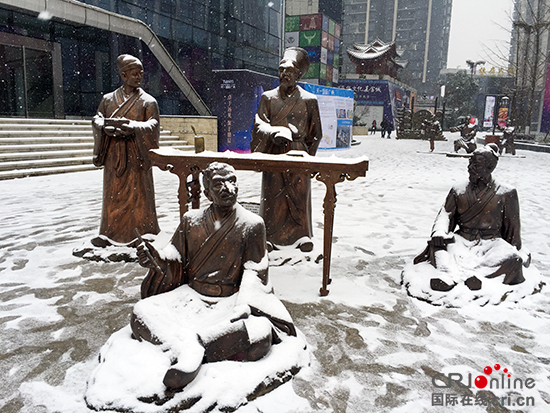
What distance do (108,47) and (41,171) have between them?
9.07 metres

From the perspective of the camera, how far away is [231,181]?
10.0ft

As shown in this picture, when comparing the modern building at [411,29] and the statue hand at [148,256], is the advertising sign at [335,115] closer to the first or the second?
the statue hand at [148,256]

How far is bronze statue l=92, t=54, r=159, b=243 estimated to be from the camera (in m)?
4.77

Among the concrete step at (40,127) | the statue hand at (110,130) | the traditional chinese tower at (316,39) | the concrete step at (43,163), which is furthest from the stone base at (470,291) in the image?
the traditional chinese tower at (316,39)

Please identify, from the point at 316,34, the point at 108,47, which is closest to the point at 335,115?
the point at 108,47

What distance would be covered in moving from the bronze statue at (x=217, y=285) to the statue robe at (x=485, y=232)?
216 centimetres

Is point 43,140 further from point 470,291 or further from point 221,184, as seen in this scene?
point 470,291

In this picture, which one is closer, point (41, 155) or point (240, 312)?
point (240, 312)

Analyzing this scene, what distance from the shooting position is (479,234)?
14.5 ft

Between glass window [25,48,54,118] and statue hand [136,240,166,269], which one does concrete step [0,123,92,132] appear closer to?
glass window [25,48,54,118]

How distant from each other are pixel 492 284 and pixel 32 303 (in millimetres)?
4343

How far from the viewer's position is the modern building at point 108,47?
14.8 metres

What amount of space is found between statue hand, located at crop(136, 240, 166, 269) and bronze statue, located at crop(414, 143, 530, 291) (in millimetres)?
2678

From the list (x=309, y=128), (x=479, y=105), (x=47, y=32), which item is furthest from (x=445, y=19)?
(x=309, y=128)
